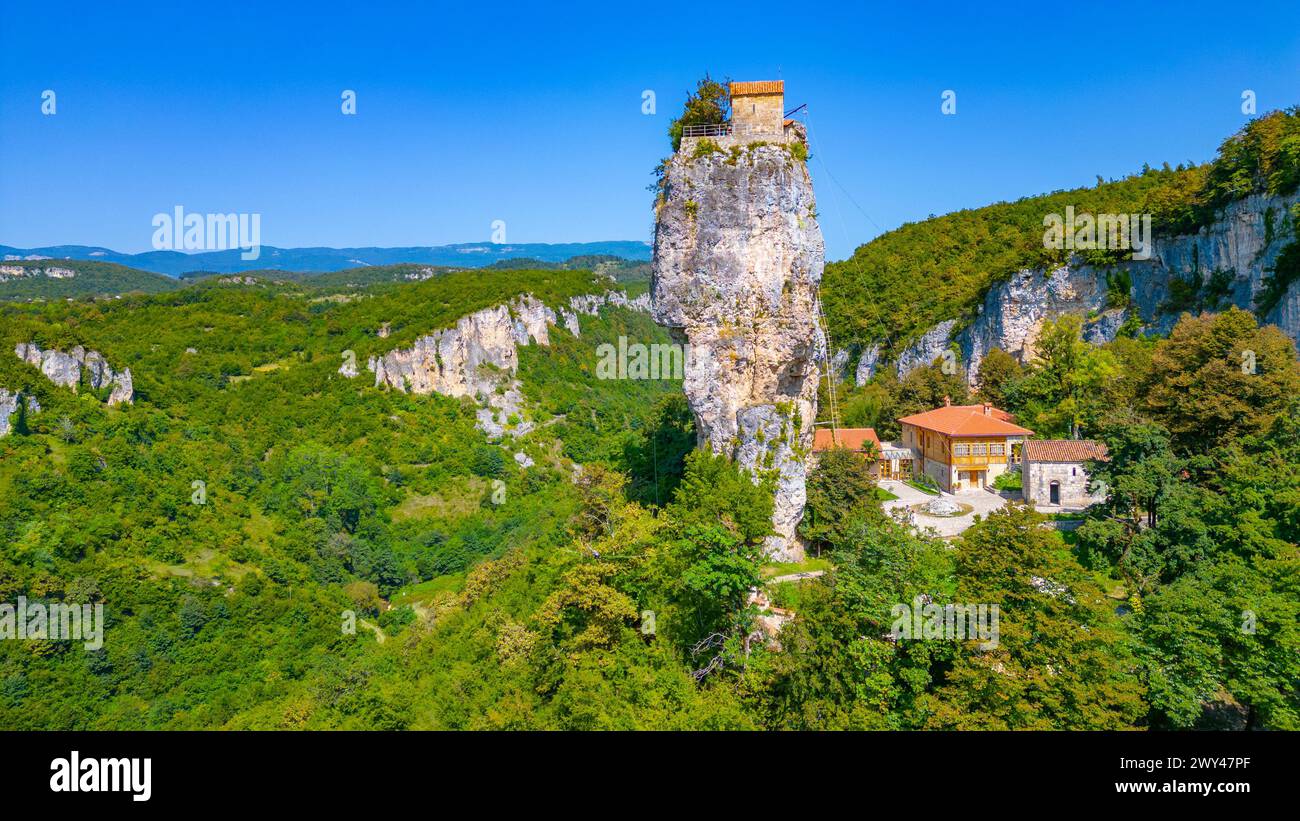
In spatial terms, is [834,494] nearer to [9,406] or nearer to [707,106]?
[707,106]

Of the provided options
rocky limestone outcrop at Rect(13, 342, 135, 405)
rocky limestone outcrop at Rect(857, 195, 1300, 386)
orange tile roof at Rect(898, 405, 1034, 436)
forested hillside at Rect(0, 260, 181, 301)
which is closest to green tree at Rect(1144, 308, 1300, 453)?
orange tile roof at Rect(898, 405, 1034, 436)

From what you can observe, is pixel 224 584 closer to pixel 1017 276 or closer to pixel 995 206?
pixel 1017 276

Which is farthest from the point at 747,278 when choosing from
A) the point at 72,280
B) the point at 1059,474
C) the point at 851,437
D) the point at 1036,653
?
the point at 72,280

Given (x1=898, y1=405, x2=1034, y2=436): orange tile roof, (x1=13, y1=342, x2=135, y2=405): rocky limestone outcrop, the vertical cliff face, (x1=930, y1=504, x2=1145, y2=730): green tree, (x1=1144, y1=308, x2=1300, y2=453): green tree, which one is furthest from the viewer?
(x1=13, y1=342, x2=135, y2=405): rocky limestone outcrop

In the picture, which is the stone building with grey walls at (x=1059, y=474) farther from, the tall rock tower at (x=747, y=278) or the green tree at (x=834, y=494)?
the tall rock tower at (x=747, y=278)

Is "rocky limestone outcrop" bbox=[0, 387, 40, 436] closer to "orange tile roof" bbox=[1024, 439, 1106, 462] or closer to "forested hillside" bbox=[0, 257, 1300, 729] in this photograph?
"forested hillside" bbox=[0, 257, 1300, 729]
